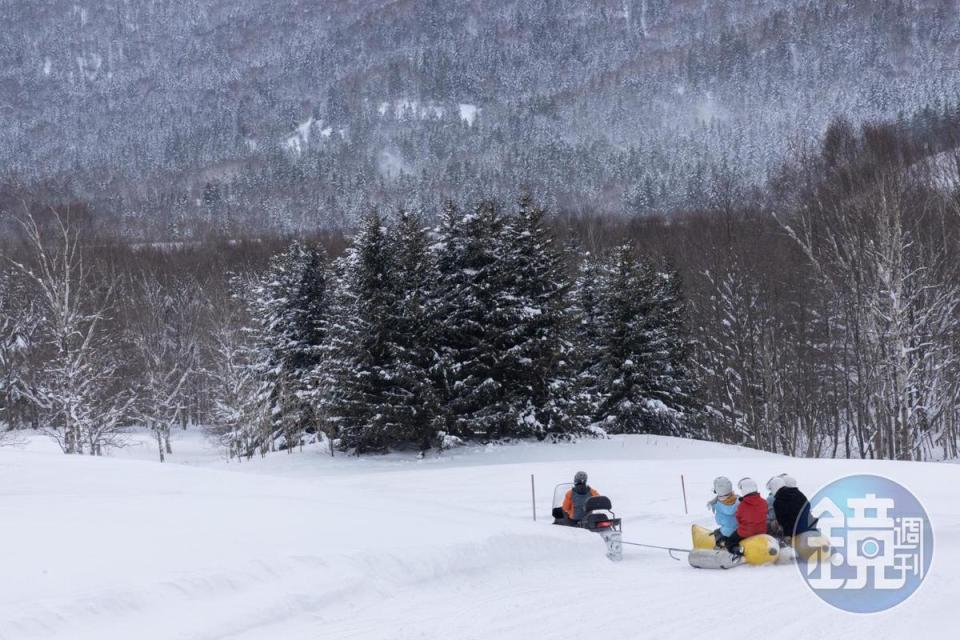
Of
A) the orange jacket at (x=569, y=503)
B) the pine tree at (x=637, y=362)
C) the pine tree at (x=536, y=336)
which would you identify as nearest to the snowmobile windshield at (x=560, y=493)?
the orange jacket at (x=569, y=503)

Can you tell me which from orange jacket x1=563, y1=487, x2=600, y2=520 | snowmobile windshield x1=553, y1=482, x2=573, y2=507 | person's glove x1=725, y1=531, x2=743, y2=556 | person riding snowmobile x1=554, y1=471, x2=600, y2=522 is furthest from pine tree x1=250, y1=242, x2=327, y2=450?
person's glove x1=725, y1=531, x2=743, y2=556

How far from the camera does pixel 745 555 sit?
10297mm

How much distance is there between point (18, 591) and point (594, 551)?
25.0 feet

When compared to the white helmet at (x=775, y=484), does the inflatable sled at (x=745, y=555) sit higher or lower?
lower

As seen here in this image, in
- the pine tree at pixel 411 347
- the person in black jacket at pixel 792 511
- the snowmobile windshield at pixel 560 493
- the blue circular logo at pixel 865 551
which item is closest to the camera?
the blue circular logo at pixel 865 551

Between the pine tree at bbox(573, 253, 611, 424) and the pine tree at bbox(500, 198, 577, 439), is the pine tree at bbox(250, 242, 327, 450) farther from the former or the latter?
the pine tree at bbox(573, 253, 611, 424)

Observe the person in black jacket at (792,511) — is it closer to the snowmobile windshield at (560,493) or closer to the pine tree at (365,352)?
the snowmobile windshield at (560,493)

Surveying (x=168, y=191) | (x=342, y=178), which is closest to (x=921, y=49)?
(x=342, y=178)

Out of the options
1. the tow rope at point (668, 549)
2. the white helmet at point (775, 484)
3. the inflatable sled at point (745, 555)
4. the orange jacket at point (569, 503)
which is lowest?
the tow rope at point (668, 549)

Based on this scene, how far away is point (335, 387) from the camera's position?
1100 inches

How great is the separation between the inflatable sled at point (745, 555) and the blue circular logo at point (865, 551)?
341 mm

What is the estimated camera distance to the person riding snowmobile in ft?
41.9

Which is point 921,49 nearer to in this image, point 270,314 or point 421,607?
point 270,314

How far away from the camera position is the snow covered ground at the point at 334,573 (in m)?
6.86
